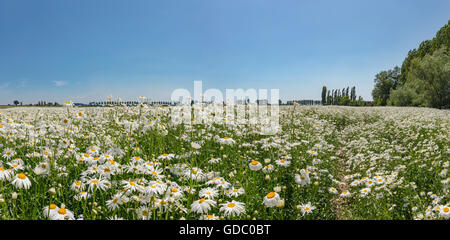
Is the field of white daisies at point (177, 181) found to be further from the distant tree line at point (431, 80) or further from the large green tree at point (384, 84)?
the large green tree at point (384, 84)

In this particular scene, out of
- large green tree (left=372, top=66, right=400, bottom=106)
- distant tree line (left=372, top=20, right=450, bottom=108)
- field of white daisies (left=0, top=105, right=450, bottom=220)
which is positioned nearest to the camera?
field of white daisies (left=0, top=105, right=450, bottom=220)

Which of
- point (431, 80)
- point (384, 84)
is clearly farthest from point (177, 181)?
point (384, 84)

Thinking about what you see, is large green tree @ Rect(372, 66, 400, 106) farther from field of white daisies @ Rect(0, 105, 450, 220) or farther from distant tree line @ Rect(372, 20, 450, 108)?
field of white daisies @ Rect(0, 105, 450, 220)

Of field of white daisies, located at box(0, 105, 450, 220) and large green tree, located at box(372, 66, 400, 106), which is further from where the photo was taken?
large green tree, located at box(372, 66, 400, 106)

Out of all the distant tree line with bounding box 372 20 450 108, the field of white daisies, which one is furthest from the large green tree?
the field of white daisies

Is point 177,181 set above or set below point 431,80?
below

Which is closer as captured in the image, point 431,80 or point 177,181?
point 177,181

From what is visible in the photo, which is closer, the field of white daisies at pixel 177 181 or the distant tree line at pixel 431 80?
the field of white daisies at pixel 177 181

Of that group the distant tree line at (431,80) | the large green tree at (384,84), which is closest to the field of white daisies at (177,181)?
the distant tree line at (431,80)

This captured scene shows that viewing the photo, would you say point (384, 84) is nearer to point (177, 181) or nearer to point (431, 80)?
point (431, 80)
